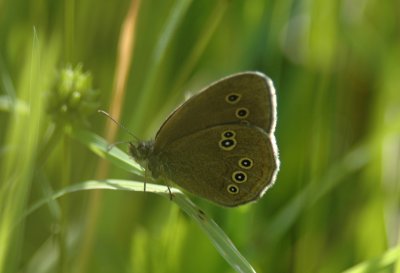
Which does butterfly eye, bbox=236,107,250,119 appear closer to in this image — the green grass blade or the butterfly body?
the butterfly body

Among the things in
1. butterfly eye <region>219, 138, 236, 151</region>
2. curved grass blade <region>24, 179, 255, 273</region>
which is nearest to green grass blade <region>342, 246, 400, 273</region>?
curved grass blade <region>24, 179, 255, 273</region>

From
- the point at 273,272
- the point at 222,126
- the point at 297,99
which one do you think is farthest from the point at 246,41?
the point at 273,272

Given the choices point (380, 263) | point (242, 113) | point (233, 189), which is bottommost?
point (380, 263)

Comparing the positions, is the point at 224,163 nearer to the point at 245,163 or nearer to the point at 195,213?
the point at 245,163

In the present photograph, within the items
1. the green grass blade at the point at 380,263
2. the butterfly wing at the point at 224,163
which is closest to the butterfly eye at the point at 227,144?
the butterfly wing at the point at 224,163

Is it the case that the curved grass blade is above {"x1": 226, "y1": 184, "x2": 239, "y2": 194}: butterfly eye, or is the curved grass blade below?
above

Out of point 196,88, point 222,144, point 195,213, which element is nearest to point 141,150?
point 222,144
